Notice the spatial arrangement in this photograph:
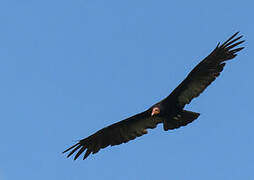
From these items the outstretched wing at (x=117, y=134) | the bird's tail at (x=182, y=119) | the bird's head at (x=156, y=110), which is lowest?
the bird's tail at (x=182, y=119)

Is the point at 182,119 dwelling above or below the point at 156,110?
below

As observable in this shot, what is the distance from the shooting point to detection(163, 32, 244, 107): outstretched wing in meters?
18.3

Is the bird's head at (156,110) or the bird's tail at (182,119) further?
the bird's head at (156,110)

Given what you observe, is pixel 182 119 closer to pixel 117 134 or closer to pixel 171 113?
pixel 171 113

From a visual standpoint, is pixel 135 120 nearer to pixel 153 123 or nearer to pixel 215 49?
pixel 153 123

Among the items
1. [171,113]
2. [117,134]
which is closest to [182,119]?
[171,113]

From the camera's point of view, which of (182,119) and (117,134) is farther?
(117,134)

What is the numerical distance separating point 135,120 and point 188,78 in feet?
6.11

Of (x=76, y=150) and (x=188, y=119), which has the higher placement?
(x=76, y=150)

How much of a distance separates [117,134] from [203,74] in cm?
275

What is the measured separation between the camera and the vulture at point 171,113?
1841 cm

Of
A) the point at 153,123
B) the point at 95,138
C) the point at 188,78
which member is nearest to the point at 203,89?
the point at 188,78

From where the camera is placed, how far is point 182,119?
1864 centimetres

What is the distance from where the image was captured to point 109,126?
19.7 m
